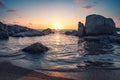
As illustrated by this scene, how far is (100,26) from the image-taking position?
70875 mm

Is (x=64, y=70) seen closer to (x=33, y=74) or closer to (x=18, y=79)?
(x=33, y=74)

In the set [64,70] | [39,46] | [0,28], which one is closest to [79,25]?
[0,28]

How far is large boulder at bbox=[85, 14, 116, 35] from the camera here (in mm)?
70938

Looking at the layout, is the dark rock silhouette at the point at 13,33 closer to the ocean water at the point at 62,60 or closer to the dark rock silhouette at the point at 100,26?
the dark rock silhouette at the point at 100,26

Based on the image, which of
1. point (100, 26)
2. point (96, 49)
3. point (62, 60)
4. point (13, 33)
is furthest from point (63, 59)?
point (13, 33)

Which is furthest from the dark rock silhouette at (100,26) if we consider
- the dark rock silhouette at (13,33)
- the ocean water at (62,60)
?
the ocean water at (62,60)

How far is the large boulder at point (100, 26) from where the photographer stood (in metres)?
70.9

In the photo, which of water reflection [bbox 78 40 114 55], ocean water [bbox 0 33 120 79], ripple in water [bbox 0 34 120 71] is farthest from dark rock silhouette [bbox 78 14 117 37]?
ocean water [bbox 0 33 120 79]

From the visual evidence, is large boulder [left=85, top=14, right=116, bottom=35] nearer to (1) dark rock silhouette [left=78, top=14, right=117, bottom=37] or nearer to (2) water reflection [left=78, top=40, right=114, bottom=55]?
(1) dark rock silhouette [left=78, top=14, right=117, bottom=37]

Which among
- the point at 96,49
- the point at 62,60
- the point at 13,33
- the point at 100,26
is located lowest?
the point at 62,60

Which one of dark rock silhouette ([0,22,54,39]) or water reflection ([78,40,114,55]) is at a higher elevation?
dark rock silhouette ([0,22,54,39])

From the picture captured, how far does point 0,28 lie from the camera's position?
5934 cm

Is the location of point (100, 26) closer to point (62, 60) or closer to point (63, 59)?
point (63, 59)

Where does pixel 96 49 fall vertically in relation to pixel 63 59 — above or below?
above
